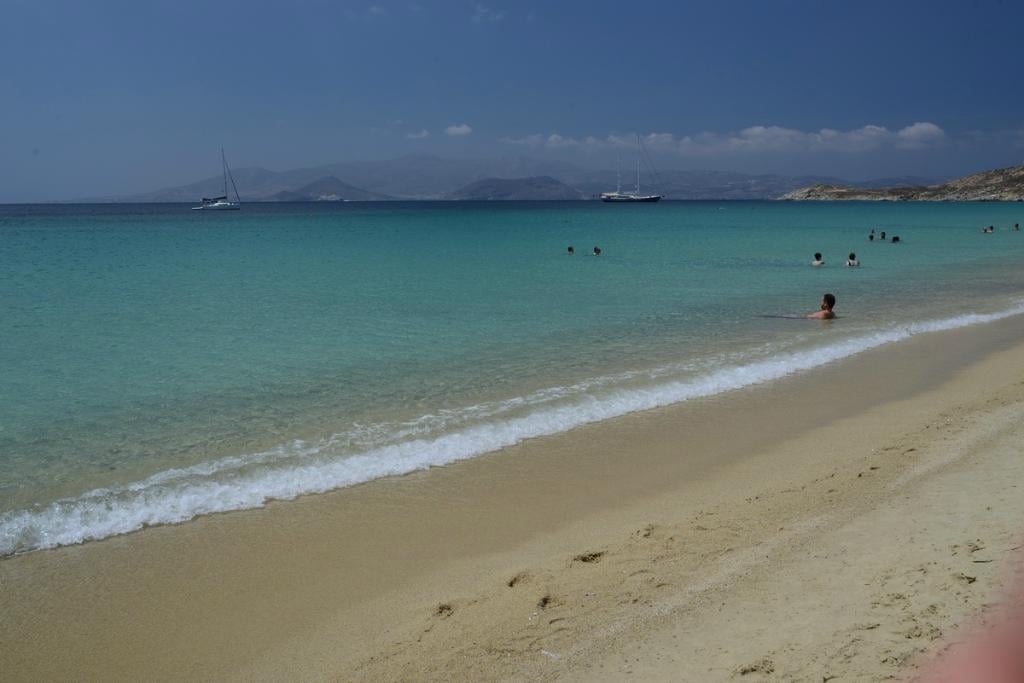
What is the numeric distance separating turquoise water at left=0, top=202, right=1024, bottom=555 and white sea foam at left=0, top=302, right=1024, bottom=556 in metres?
0.03

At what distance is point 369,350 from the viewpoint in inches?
541

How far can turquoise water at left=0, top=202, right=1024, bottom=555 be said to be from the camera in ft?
25.3

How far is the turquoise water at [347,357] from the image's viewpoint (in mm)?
7727

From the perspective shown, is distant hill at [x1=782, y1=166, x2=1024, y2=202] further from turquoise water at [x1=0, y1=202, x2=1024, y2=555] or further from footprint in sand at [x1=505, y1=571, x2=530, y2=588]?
footprint in sand at [x1=505, y1=571, x2=530, y2=588]

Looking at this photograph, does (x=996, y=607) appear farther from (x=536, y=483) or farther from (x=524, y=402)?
(x=524, y=402)

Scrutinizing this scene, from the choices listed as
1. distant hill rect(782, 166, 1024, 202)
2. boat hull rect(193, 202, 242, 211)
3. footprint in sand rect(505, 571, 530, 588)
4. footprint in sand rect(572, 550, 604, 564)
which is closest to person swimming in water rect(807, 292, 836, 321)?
footprint in sand rect(572, 550, 604, 564)

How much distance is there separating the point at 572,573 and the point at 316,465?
3.43 meters

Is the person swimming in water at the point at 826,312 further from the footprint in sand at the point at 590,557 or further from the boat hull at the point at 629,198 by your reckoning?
the boat hull at the point at 629,198

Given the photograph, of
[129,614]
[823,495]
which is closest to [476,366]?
[823,495]

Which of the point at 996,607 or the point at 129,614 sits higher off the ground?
the point at 996,607

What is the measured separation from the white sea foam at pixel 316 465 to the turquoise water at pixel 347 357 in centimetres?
3

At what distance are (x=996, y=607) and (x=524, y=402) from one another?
645 centimetres

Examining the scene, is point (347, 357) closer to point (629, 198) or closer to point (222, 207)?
point (222, 207)

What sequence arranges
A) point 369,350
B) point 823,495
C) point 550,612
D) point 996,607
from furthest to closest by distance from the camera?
point 369,350, point 823,495, point 550,612, point 996,607
